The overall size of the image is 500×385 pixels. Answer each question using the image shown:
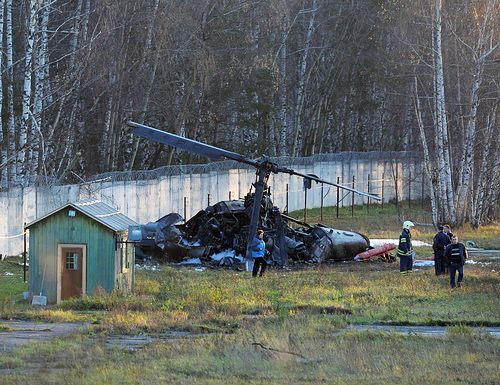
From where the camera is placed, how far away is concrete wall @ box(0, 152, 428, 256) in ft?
118

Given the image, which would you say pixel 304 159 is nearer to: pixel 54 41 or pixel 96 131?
pixel 96 131

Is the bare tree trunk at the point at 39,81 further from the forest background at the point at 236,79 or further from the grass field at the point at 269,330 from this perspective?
the grass field at the point at 269,330

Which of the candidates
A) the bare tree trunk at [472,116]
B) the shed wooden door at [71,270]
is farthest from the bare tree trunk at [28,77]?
the bare tree trunk at [472,116]

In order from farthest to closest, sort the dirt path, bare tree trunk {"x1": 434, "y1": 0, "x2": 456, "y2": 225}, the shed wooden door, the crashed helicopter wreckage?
1. bare tree trunk {"x1": 434, "y1": 0, "x2": 456, "y2": 225}
2. the crashed helicopter wreckage
3. the shed wooden door
4. the dirt path

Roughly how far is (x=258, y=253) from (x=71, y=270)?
6673 mm

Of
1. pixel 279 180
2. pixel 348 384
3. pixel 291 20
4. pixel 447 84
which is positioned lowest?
pixel 348 384

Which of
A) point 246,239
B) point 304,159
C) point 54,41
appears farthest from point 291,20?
point 246,239

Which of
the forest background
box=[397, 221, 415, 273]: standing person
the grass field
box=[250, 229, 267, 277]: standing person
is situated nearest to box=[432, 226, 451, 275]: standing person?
the grass field

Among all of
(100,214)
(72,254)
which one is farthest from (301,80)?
(72,254)

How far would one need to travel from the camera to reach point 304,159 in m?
62.8

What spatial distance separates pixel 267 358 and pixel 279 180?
137 ft

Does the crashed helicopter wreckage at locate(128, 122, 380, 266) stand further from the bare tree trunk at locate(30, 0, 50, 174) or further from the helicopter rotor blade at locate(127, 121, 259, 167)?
the bare tree trunk at locate(30, 0, 50, 174)

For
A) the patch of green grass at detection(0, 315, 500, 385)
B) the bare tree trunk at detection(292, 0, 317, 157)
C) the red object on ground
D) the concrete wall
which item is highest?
the bare tree trunk at detection(292, 0, 317, 157)

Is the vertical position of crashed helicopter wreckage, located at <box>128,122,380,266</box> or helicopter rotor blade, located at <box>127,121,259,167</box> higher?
helicopter rotor blade, located at <box>127,121,259,167</box>
